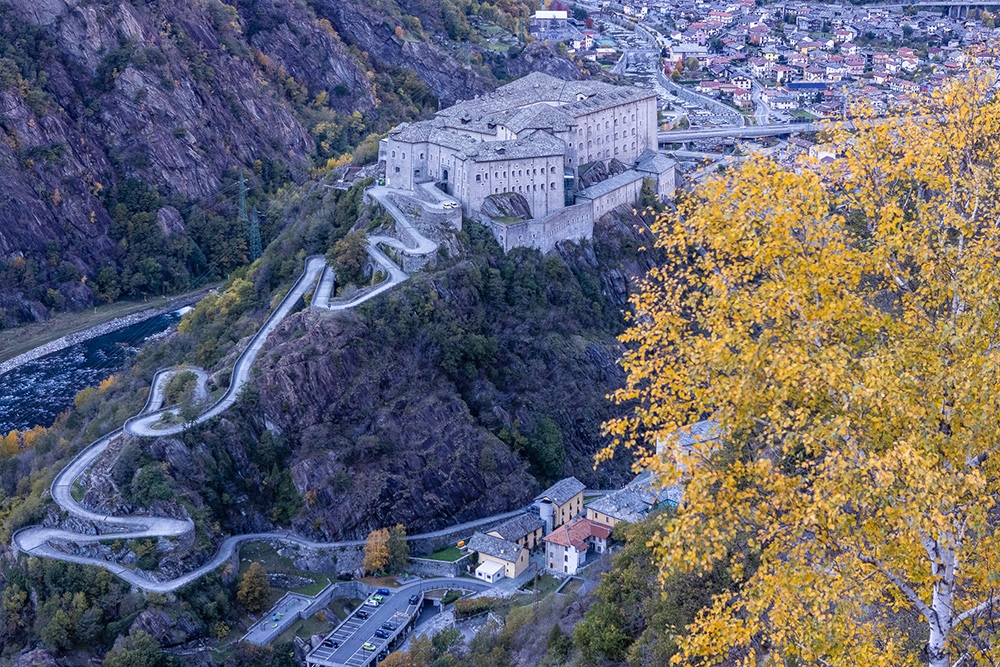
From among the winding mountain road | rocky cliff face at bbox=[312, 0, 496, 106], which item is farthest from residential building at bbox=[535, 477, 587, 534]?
rocky cliff face at bbox=[312, 0, 496, 106]

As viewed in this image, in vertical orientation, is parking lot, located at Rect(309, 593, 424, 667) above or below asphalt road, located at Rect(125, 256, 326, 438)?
below

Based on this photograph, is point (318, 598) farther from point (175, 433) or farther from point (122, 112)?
point (122, 112)

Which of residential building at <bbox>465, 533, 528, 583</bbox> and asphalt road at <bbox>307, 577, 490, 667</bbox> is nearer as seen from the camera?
asphalt road at <bbox>307, 577, 490, 667</bbox>

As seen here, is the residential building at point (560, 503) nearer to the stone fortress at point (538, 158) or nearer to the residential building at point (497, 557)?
the residential building at point (497, 557)

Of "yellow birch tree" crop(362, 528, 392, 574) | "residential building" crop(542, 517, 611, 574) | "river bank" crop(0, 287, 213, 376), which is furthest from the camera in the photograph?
"river bank" crop(0, 287, 213, 376)

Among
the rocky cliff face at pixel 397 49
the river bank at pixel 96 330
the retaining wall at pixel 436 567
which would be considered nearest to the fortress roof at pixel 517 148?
→ the retaining wall at pixel 436 567

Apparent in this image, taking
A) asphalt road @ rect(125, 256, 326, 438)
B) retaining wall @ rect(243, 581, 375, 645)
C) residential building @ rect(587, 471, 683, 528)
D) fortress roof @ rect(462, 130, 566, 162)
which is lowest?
retaining wall @ rect(243, 581, 375, 645)

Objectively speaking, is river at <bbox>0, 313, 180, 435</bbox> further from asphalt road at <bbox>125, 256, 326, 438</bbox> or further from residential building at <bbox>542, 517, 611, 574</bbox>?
residential building at <bbox>542, 517, 611, 574</bbox>

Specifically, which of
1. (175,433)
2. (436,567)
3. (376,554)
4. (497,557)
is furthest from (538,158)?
(175,433)

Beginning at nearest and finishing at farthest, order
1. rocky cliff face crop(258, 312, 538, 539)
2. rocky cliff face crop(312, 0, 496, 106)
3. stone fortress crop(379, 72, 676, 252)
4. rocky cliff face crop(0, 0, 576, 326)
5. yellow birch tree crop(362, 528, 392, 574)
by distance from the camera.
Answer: yellow birch tree crop(362, 528, 392, 574)
rocky cliff face crop(258, 312, 538, 539)
stone fortress crop(379, 72, 676, 252)
rocky cliff face crop(0, 0, 576, 326)
rocky cliff face crop(312, 0, 496, 106)
